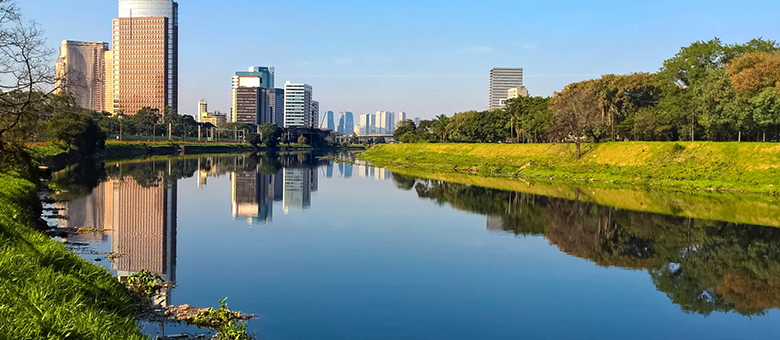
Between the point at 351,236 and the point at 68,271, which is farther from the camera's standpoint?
the point at 351,236

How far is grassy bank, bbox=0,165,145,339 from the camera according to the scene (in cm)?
929

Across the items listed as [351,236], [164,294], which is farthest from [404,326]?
[351,236]

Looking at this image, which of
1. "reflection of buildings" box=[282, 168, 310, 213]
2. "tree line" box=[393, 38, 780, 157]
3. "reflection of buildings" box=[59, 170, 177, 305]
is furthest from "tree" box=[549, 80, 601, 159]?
"reflection of buildings" box=[59, 170, 177, 305]

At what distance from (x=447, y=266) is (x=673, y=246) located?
11.4m

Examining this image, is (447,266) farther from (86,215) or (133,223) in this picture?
(86,215)

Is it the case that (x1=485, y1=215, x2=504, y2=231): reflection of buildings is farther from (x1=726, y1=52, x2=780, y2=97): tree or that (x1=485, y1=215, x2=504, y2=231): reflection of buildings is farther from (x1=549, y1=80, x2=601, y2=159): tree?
(x1=549, y1=80, x2=601, y2=159): tree

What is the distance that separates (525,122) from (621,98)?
19046 mm

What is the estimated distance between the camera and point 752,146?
57.2m

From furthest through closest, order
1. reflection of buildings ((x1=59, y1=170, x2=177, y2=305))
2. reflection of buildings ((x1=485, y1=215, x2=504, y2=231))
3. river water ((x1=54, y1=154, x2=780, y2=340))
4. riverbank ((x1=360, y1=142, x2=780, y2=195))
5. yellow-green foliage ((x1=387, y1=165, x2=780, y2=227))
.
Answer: riverbank ((x1=360, y1=142, x2=780, y2=195))
yellow-green foliage ((x1=387, y1=165, x2=780, y2=227))
reflection of buildings ((x1=485, y1=215, x2=504, y2=231))
reflection of buildings ((x1=59, y1=170, x2=177, y2=305))
river water ((x1=54, y1=154, x2=780, y2=340))

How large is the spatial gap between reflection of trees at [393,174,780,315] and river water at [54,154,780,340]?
97 mm

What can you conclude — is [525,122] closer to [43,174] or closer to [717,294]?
[43,174]

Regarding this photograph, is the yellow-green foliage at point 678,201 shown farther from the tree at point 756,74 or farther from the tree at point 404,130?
the tree at point 404,130

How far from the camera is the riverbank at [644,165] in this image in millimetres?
53375

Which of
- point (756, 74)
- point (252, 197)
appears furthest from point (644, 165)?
point (252, 197)
